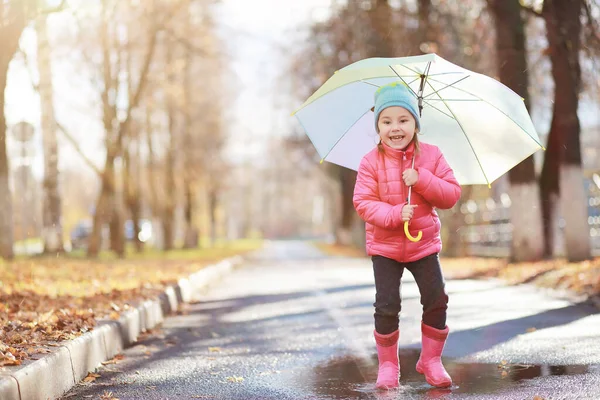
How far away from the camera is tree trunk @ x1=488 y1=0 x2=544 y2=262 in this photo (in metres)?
18.1

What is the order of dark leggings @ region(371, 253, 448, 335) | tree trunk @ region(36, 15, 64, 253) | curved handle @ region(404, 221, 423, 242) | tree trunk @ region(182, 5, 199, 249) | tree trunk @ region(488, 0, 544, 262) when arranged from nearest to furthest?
curved handle @ region(404, 221, 423, 242)
dark leggings @ region(371, 253, 448, 335)
tree trunk @ region(488, 0, 544, 262)
tree trunk @ region(36, 15, 64, 253)
tree trunk @ region(182, 5, 199, 249)

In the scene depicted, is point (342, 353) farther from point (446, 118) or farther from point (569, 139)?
point (569, 139)

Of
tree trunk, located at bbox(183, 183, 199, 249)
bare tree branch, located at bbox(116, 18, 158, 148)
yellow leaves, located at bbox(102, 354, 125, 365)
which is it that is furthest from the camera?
tree trunk, located at bbox(183, 183, 199, 249)

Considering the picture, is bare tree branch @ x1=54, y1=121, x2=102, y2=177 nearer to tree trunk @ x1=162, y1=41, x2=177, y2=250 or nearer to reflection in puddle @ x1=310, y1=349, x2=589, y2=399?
→ tree trunk @ x1=162, y1=41, x2=177, y2=250

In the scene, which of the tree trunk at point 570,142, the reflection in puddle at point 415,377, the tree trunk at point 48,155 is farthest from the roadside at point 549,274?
the tree trunk at point 48,155

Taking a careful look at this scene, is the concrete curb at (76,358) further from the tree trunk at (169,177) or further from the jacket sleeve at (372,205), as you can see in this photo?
the tree trunk at (169,177)

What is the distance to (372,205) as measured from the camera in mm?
5441

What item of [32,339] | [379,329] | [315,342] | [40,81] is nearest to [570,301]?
[315,342]

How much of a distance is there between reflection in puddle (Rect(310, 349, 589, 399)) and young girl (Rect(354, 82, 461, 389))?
0.15m

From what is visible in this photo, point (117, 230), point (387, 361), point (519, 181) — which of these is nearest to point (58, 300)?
point (387, 361)

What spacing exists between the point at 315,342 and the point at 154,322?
9.76ft

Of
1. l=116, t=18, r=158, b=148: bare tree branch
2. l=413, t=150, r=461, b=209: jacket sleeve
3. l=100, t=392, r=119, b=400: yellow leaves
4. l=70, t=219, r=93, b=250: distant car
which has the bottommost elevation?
l=100, t=392, r=119, b=400: yellow leaves

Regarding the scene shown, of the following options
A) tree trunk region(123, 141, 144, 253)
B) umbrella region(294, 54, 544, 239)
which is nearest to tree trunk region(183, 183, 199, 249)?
tree trunk region(123, 141, 144, 253)

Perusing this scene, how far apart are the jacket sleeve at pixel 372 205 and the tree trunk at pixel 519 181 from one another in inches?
512
